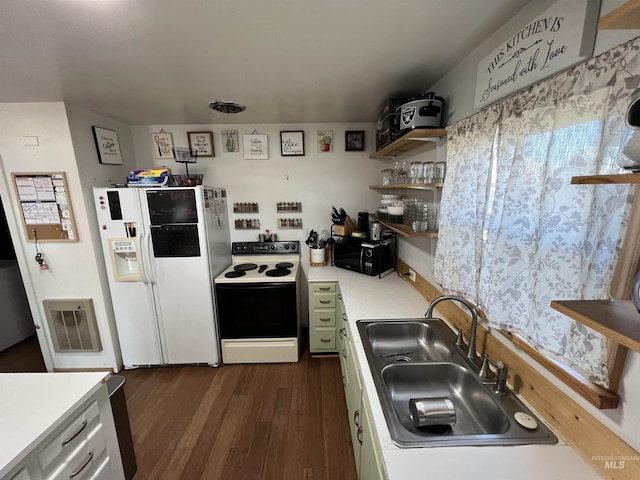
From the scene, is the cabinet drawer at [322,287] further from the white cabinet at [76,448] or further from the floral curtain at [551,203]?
the white cabinet at [76,448]

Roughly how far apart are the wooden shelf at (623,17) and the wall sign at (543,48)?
0.96ft

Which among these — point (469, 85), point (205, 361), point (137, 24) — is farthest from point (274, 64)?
point (205, 361)

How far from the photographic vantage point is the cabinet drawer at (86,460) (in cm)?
99

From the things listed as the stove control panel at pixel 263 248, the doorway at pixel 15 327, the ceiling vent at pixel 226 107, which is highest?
the ceiling vent at pixel 226 107

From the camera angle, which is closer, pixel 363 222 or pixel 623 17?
pixel 623 17

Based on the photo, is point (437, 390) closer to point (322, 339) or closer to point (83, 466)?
point (322, 339)

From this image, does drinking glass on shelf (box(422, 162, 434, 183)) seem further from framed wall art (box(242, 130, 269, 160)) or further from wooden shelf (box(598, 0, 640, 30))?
framed wall art (box(242, 130, 269, 160))

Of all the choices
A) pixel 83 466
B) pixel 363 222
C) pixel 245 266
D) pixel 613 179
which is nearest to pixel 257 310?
pixel 245 266

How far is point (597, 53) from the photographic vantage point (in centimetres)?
74

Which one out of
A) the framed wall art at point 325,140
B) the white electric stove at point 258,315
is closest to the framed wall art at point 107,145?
the white electric stove at point 258,315

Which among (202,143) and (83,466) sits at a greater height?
(202,143)

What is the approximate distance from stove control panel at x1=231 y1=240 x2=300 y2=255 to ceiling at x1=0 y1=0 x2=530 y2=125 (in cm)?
146

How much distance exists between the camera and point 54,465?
3.14 ft

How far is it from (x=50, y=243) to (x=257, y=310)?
6.12ft
